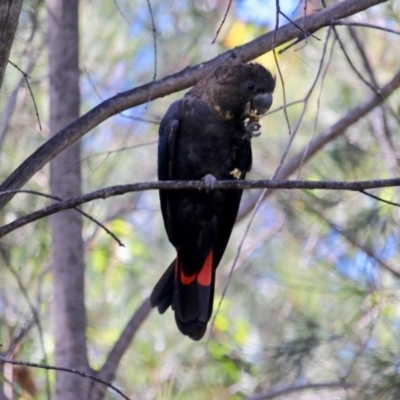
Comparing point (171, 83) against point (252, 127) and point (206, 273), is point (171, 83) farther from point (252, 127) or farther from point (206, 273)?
point (206, 273)

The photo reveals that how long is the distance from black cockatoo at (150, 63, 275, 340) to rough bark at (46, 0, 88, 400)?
31 centimetres

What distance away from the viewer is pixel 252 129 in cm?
312

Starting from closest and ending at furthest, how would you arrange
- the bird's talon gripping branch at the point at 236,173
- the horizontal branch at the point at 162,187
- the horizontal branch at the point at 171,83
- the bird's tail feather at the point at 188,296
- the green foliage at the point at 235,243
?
the horizontal branch at the point at 162,187, the horizontal branch at the point at 171,83, the bird's talon gripping branch at the point at 236,173, the bird's tail feather at the point at 188,296, the green foliage at the point at 235,243

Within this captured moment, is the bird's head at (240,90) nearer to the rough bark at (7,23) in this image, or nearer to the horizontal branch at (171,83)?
the horizontal branch at (171,83)

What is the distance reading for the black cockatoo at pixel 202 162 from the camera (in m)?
3.12

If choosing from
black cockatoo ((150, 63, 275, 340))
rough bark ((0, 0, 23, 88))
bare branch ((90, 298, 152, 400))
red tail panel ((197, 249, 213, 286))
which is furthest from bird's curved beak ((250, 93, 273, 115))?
rough bark ((0, 0, 23, 88))

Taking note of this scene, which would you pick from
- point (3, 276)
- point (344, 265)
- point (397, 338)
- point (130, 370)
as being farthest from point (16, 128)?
point (397, 338)

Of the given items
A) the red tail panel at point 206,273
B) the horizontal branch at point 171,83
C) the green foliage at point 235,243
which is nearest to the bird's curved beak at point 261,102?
the green foliage at point 235,243

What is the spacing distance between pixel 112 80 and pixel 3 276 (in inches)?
68.8

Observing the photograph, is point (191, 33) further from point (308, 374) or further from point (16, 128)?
point (308, 374)

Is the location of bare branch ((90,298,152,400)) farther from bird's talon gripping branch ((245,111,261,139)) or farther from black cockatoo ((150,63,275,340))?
bird's talon gripping branch ((245,111,261,139))

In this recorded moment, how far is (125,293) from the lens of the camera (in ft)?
21.1

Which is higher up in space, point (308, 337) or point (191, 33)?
point (191, 33)

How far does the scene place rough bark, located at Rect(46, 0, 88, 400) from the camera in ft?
10.2
